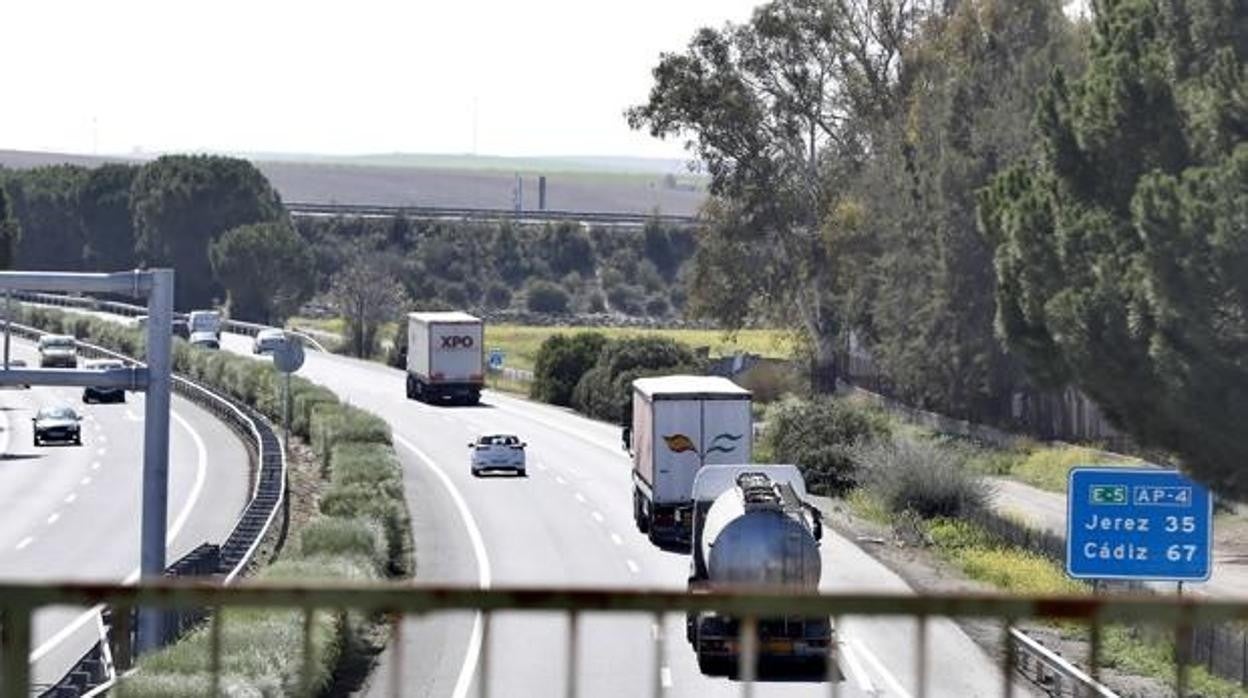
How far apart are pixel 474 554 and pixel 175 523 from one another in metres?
11.5

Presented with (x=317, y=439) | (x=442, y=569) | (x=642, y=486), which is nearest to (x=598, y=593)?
(x=442, y=569)

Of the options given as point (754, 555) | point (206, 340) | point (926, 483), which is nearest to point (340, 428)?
point (926, 483)

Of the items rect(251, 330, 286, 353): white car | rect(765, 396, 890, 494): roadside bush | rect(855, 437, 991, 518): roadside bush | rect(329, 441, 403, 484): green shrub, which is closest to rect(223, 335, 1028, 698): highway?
rect(329, 441, 403, 484): green shrub

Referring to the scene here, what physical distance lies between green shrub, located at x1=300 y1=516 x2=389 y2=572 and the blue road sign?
549 inches

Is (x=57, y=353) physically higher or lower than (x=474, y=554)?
higher

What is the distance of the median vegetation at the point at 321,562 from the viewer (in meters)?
23.0

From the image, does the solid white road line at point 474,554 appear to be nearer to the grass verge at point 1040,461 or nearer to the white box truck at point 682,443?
the white box truck at point 682,443

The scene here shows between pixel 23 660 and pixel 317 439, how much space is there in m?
62.0

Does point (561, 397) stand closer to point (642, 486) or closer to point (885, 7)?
point (885, 7)

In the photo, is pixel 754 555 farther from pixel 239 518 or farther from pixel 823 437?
pixel 823 437

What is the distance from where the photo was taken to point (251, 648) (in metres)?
25.0

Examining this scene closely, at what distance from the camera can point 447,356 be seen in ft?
291

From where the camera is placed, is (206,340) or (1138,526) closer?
(1138,526)

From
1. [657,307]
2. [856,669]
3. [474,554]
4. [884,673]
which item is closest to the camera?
[884,673]
